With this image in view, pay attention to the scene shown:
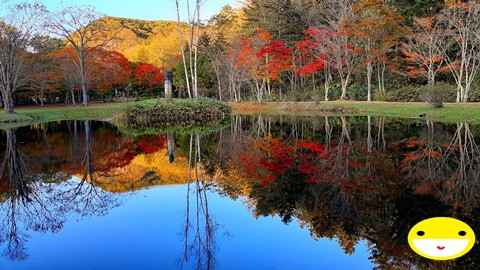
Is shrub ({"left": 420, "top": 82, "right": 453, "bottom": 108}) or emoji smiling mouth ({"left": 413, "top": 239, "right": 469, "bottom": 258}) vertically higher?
shrub ({"left": 420, "top": 82, "right": 453, "bottom": 108})

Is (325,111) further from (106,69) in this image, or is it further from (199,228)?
(106,69)

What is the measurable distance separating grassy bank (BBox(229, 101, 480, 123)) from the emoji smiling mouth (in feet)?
54.8

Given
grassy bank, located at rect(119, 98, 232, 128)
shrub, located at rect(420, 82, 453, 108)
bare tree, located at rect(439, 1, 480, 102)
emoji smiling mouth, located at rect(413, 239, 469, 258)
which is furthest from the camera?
bare tree, located at rect(439, 1, 480, 102)

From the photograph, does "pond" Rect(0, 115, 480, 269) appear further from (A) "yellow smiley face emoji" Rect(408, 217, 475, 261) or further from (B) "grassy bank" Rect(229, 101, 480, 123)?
(B) "grassy bank" Rect(229, 101, 480, 123)

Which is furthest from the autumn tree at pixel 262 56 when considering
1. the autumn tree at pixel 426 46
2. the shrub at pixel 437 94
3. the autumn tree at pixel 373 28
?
the shrub at pixel 437 94

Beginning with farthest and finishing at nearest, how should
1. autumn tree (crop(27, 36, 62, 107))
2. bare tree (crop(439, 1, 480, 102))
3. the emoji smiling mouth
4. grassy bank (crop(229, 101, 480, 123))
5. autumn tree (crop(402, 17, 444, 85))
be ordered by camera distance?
autumn tree (crop(27, 36, 62, 107)) < autumn tree (crop(402, 17, 444, 85)) < bare tree (crop(439, 1, 480, 102)) < grassy bank (crop(229, 101, 480, 123)) < the emoji smiling mouth

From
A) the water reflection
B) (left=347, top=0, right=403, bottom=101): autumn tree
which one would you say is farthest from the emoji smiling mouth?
(left=347, top=0, right=403, bottom=101): autumn tree

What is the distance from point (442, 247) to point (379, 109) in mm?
22063

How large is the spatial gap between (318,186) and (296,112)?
71.3ft

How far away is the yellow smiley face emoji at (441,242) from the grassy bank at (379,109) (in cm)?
1646

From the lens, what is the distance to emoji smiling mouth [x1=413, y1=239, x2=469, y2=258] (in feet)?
10.5

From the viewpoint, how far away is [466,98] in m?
22.5

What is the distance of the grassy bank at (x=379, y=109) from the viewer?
18.4m

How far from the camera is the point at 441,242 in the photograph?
10.5ft
